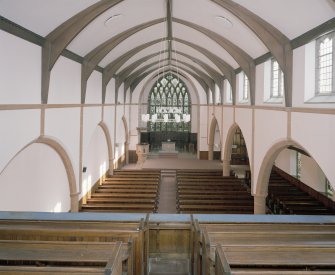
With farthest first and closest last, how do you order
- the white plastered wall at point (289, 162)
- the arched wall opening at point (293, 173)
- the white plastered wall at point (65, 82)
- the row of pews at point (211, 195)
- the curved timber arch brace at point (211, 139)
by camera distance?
the curved timber arch brace at point (211, 139) → the white plastered wall at point (289, 162) → the row of pews at point (211, 195) → the arched wall opening at point (293, 173) → the white plastered wall at point (65, 82)

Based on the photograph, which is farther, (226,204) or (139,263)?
(226,204)

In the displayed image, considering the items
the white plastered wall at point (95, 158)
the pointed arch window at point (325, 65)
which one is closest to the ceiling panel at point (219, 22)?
the pointed arch window at point (325, 65)

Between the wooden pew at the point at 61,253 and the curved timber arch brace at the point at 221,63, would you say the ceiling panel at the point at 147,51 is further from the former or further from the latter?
the wooden pew at the point at 61,253

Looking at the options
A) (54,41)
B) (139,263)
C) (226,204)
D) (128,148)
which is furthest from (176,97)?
(139,263)

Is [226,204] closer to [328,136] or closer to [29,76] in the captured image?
[328,136]

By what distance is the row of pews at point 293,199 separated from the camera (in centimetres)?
1521

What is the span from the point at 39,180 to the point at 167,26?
8300mm

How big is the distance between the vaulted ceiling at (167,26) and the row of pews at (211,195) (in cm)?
487

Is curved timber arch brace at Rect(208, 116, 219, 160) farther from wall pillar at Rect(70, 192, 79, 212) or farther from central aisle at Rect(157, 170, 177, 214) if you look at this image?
wall pillar at Rect(70, 192, 79, 212)

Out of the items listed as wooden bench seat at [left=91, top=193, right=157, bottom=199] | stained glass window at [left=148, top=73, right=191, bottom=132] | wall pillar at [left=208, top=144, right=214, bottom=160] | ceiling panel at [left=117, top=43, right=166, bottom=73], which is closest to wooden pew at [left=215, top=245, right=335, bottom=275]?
wooden bench seat at [left=91, top=193, right=157, bottom=199]

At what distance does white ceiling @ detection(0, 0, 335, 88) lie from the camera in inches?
345

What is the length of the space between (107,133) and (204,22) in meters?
10.7

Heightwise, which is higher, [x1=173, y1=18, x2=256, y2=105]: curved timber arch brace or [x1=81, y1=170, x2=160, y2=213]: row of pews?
[x1=173, y1=18, x2=256, y2=105]: curved timber arch brace

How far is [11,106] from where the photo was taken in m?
8.97
